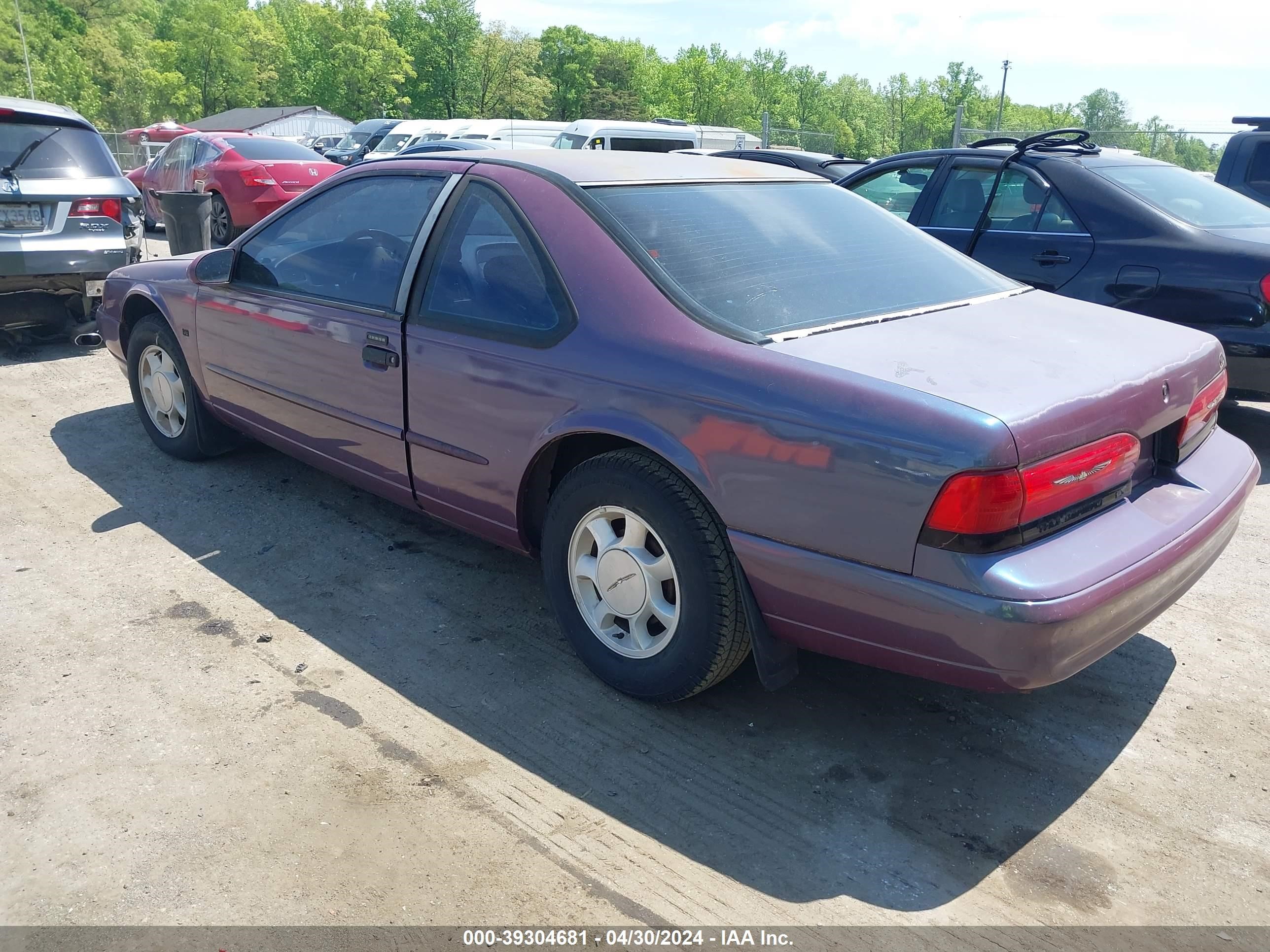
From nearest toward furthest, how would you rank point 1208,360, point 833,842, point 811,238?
point 833,842
point 1208,360
point 811,238

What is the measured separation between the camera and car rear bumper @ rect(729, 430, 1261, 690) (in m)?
2.30

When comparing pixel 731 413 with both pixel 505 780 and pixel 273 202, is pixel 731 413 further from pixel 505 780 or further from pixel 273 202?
pixel 273 202

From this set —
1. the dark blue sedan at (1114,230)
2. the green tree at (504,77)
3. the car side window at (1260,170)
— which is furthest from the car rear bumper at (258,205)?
the green tree at (504,77)

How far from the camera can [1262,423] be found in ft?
20.2

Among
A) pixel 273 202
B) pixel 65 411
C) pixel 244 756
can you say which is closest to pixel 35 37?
pixel 273 202

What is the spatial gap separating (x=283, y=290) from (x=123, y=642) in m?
1.54

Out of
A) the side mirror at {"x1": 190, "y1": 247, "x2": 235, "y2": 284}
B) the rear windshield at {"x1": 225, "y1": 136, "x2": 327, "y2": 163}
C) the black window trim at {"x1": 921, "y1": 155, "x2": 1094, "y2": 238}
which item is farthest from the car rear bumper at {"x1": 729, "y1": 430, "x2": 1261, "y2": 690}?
the rear windshield at {"x1": 225, "y1": 136, "x2": 327, "y2": 163}

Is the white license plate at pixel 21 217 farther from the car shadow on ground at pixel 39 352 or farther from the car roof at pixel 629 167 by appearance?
the car roof at pixel 629 167

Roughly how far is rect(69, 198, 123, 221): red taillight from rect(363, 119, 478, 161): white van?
16668 mm

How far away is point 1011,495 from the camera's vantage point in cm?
229

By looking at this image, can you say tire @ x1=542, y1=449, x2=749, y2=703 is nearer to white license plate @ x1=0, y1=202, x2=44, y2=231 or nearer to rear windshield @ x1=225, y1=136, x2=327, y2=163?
white license plate @ x1=0, y1=202, x2=44, y2=231

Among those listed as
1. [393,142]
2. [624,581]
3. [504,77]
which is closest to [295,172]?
[624,581]

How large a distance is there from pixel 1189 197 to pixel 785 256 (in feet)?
13.0

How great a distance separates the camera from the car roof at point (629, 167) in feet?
11.1
